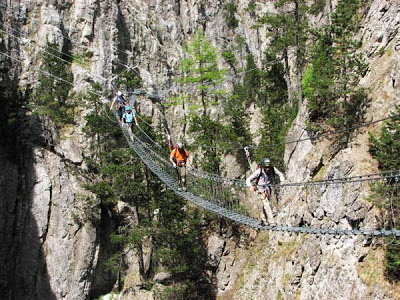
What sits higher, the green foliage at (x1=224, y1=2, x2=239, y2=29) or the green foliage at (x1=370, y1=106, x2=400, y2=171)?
the green foliage at (x1=224, y1=2, x2=239, y2=29)

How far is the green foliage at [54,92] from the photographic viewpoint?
18.6m

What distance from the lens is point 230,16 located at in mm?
30125

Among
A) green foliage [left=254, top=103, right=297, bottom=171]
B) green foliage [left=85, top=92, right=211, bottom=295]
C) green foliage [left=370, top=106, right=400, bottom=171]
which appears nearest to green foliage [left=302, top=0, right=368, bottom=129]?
green foliage [left=370, top=106, right=400, bottom=171]

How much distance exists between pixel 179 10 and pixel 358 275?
24.2 m

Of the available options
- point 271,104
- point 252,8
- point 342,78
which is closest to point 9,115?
point 271,104

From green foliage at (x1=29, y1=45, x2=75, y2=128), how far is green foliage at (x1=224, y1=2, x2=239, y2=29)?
600 inches

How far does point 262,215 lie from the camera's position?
21.3 ft

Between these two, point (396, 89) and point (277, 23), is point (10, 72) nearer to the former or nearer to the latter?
point (277, 23)

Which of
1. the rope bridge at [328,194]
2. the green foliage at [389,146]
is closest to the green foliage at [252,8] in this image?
the rope bridge at [328,194]

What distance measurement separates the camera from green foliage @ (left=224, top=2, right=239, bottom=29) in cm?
2982

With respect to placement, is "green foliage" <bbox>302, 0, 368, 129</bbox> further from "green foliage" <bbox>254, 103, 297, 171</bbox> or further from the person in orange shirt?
the person in orange shirt

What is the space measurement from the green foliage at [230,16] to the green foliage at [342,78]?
58.7ft

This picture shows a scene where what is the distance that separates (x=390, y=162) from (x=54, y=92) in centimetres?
1658

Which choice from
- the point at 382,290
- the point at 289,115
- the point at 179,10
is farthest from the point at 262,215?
the point at 179,10
